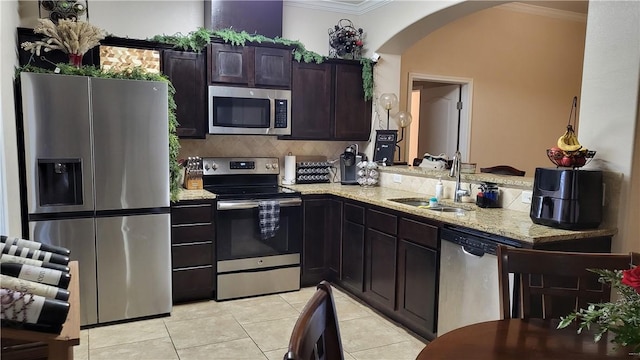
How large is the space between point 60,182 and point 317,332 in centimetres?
276

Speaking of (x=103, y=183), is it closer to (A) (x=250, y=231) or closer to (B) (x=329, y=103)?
(A) (x=250, y=231)

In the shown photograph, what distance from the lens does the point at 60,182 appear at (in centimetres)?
314

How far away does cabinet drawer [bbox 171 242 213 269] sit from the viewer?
368 centimetres

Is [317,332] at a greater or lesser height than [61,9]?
lesser

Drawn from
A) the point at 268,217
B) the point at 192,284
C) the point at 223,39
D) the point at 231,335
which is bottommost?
the point at 231,335

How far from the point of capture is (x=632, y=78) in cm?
244

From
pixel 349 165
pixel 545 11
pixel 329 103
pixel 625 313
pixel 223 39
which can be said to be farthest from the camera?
pixel 545 11

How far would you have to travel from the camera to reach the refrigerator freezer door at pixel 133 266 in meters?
3.28

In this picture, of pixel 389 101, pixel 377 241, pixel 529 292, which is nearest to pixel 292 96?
pixel 389 101

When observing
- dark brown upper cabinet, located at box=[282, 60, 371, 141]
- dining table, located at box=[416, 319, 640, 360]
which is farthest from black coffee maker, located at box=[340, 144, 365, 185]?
dining table, located at box=[416, 319, 640, 360]

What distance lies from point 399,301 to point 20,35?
3.36 meters

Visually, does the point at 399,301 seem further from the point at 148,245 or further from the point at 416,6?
the point at 416,6

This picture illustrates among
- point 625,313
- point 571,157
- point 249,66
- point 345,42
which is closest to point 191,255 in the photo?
point 249,66

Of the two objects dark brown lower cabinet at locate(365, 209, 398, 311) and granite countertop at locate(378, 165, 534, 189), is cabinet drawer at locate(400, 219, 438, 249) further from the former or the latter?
granite countertop at locate(378, 165, 534, 189)
